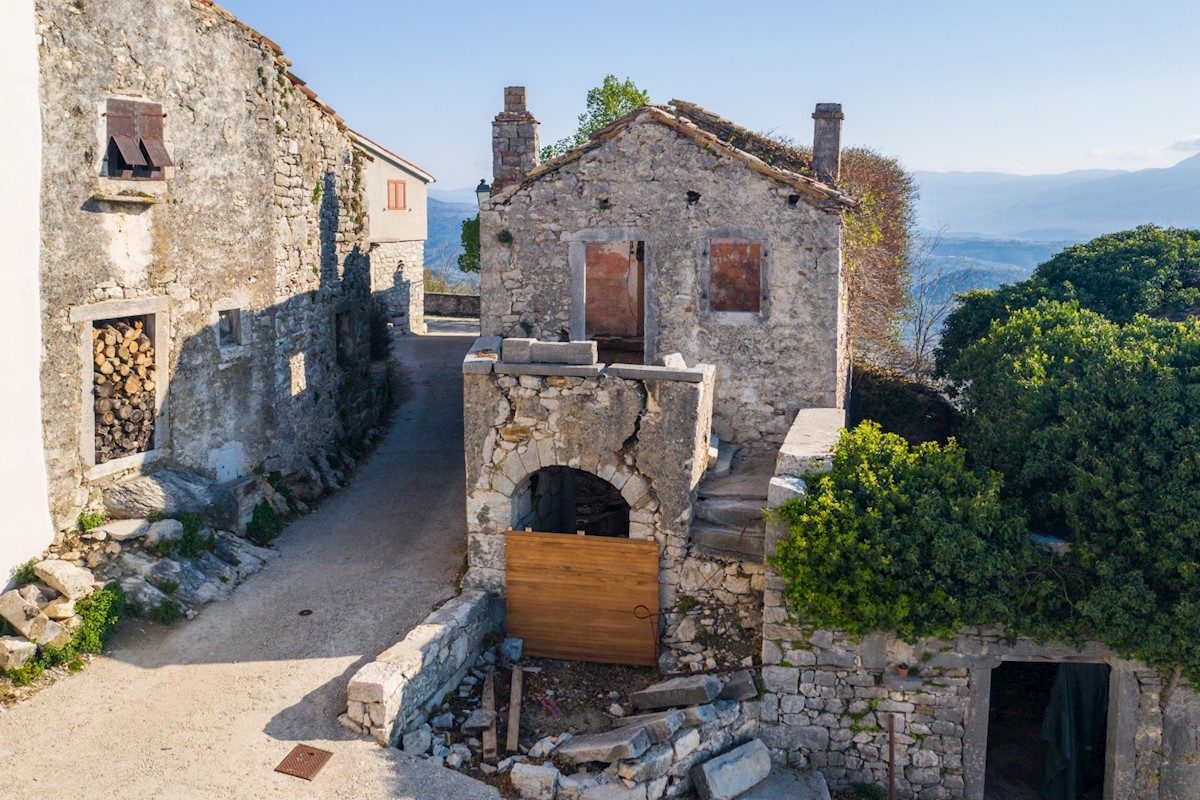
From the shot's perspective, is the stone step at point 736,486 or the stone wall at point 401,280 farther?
the stone wall at point 401,280

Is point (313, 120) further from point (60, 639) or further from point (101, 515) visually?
point (60, 639)

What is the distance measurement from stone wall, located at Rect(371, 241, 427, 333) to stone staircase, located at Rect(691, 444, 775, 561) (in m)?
15.4

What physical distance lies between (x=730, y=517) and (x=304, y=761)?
214 inches

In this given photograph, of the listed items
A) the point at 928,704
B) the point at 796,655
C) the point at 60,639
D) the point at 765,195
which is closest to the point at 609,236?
the point at 765,195

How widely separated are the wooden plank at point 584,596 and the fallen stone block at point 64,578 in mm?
4970

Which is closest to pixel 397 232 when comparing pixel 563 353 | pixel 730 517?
pixel 563 353

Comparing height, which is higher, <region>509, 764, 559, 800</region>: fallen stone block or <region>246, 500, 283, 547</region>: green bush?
<region>246, 500, 283, 547</region>: green bush

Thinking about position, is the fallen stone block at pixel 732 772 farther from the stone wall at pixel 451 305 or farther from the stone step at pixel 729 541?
the stone wall at pixel 451 305

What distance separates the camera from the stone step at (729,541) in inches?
436

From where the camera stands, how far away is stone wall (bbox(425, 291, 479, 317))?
109 ft

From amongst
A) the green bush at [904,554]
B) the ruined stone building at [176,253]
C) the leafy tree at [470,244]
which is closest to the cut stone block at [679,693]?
the green bush at [904,554]

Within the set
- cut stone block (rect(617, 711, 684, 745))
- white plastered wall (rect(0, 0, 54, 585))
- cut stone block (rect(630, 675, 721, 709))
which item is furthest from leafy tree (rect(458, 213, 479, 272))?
cut stone block (rect(617, 711, 684, 745))

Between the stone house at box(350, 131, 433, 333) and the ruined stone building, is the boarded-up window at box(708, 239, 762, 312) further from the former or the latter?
the stone house at box(350, 131, 433, 333)

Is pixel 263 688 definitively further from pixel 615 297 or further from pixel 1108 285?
pixel 1108 285
